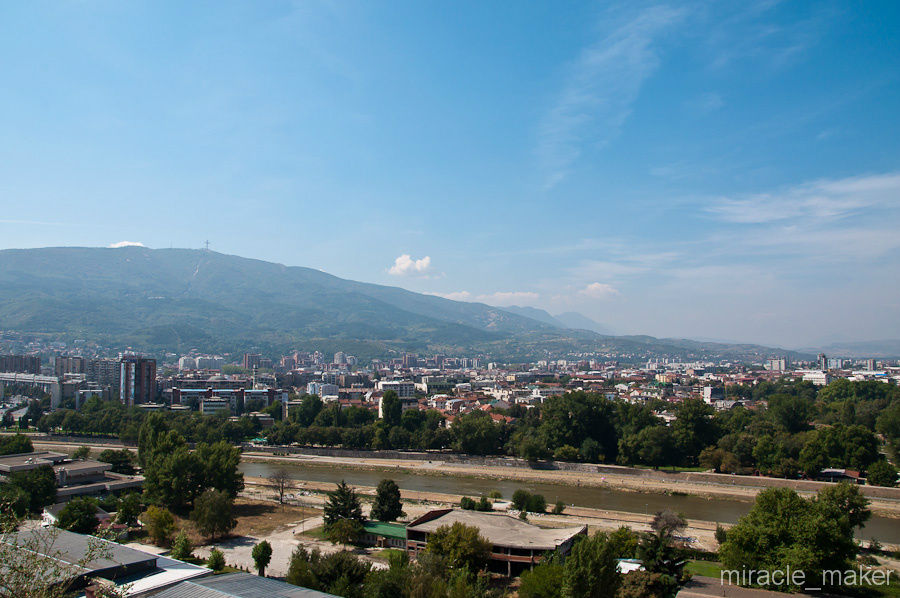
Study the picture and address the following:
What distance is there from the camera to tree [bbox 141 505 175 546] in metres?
14.1

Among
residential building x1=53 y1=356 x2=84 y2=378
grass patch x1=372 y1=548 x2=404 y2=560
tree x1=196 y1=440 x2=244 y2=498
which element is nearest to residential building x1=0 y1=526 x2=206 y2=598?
grass patch x1=372 y1=548 x2=404 y2=560

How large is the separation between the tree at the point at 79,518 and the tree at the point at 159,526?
1.28m

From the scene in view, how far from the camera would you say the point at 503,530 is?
13.1 meters

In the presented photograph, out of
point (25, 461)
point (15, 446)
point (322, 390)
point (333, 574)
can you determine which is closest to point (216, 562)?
point (333, 574)

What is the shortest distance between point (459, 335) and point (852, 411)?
143647mm

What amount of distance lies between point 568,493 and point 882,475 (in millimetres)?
10142

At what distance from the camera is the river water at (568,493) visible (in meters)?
17.9

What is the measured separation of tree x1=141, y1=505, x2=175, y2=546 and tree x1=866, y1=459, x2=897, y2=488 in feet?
69.9

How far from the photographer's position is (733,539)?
11.1 metres

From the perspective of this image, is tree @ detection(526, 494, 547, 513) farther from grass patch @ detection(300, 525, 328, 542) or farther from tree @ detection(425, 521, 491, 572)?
tree @ detection(425, 521, 491, 572)

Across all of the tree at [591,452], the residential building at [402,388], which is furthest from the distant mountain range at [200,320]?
the tree at [591,452]

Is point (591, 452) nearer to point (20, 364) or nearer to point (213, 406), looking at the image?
point (213, 406)

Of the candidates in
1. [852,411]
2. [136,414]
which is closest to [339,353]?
[136,414]

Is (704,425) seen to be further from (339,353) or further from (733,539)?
(339,353)
